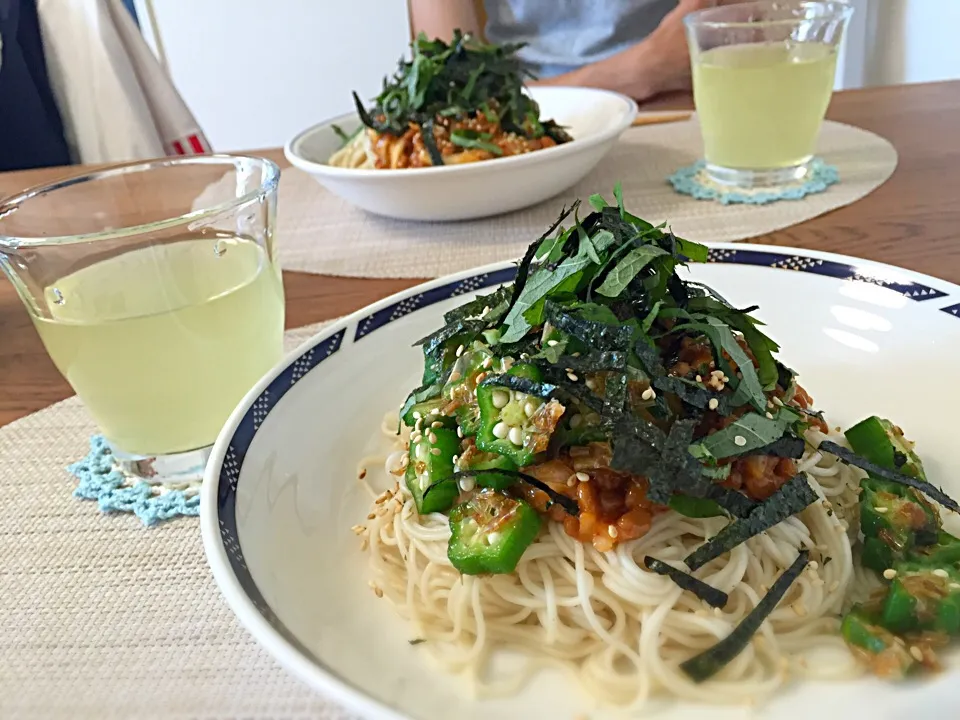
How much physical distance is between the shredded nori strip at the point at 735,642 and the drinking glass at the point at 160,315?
33.1 inches

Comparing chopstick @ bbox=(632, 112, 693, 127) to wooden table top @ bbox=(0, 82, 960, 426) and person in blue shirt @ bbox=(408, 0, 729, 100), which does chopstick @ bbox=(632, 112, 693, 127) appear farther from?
person in blue shirt @ bbox=(408, 0, 729, 100)

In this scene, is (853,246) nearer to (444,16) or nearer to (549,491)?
(549,491)

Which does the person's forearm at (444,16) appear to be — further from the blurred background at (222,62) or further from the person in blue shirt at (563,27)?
the blurred background at (222,62)

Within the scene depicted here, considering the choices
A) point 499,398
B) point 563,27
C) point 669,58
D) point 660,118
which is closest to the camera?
point 499,398

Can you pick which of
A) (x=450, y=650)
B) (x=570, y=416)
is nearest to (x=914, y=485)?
(x=570, y=416)

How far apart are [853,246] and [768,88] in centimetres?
62

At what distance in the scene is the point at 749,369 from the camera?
3.26 ft

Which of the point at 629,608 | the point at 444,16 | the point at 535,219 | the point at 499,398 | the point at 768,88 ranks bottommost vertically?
the point at 629,608

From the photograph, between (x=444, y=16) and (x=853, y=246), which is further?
(x=444, y=16)

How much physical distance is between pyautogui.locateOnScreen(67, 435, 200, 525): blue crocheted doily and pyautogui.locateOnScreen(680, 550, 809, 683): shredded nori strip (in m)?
0.76

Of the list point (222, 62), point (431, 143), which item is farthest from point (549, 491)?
point (222, 62)

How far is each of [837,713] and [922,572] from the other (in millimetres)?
218

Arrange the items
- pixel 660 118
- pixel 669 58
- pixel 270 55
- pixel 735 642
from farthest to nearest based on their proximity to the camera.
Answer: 1. pixel 270 55
2. pixel 669 58
3. pixel 660 118
4. pixel 735 642

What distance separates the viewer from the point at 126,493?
50.3 inches
